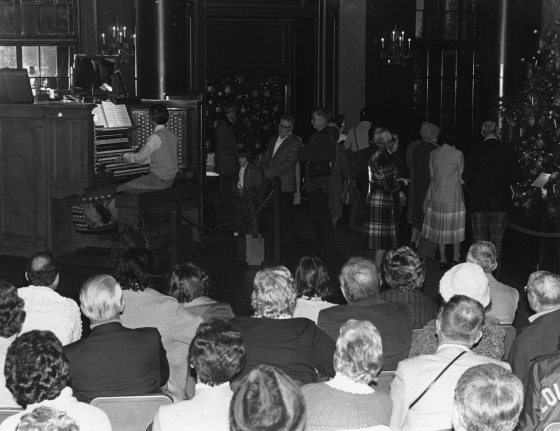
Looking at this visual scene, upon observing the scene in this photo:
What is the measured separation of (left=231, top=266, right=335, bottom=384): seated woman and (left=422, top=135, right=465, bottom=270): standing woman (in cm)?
575

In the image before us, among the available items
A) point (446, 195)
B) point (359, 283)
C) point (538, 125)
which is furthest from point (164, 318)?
point (538, 125)

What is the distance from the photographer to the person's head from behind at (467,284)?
5.68 metres

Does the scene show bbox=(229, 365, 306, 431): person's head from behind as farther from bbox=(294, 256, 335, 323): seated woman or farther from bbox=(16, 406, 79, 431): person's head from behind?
bbox=(294, 256, 335, 323): seated woman

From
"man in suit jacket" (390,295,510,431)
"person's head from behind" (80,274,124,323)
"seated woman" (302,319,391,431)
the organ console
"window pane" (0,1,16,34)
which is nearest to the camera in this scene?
"seated woman" (302,319,391,431)

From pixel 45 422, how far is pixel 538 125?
9.70 m

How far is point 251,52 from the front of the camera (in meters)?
16.8

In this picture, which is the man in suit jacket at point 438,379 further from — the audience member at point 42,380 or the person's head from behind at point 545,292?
the audience member at point 42,380

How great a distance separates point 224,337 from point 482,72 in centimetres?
1464

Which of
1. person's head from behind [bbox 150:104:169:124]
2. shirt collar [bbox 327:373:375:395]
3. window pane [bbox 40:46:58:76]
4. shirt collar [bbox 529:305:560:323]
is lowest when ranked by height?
shirt collar [bbox 529:305:560:323]

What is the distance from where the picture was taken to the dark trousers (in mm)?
11219

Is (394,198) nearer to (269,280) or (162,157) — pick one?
(162,157)

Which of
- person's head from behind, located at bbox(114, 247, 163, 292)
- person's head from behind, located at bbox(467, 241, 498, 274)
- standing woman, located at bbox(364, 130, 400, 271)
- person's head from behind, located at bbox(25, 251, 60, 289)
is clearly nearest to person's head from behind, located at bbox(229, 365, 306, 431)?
person's head from behind, located at bbox(114, 247, 163, 292)

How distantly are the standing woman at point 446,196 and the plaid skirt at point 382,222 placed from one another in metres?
0.83

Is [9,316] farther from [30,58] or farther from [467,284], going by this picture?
[30,58]
